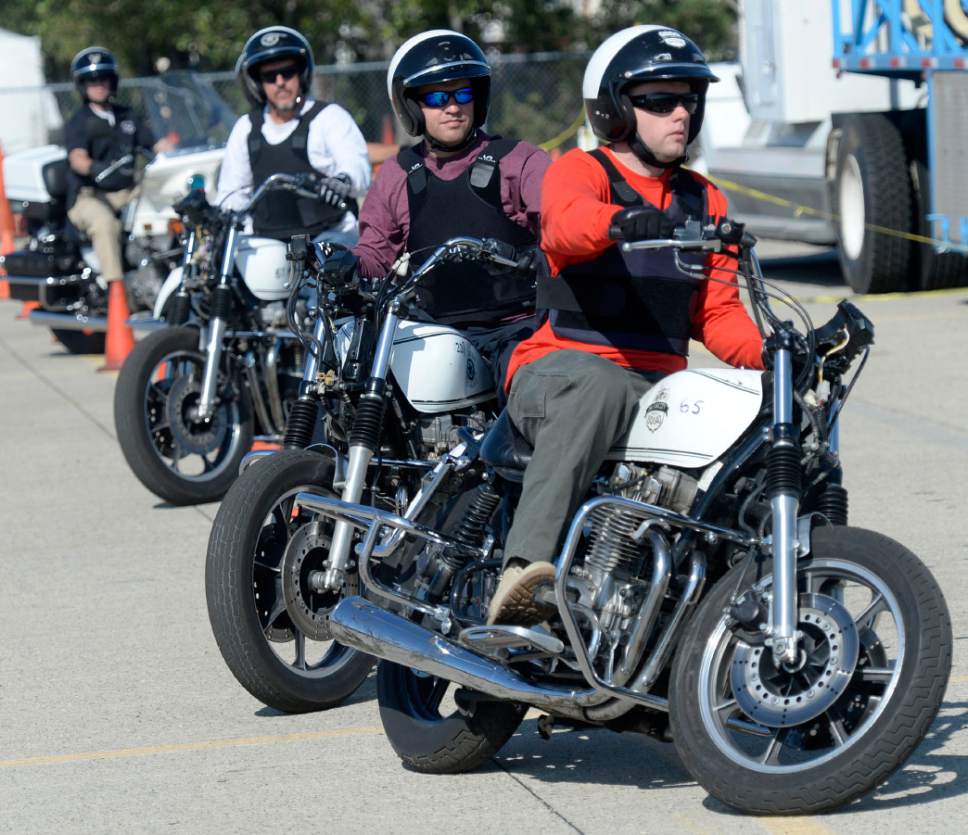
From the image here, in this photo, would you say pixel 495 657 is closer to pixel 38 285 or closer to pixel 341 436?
pixel 341 436

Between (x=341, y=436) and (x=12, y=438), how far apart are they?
550cm

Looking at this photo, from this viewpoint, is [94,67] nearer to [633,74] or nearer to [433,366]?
[433,366]

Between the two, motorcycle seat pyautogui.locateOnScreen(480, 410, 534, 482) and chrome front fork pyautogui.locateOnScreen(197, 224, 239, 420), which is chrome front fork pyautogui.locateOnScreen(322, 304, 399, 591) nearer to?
motorcycle seat pyautogui.locateOnScreen(480, 410, 534, 482)

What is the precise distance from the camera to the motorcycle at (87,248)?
42.5 feet

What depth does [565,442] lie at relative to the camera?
439 centimetres

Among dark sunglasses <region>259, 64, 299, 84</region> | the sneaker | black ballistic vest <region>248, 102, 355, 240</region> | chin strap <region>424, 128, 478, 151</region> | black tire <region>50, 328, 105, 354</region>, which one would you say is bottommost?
black tire <region>50, 328, 105, 354</region>

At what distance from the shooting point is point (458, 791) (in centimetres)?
473

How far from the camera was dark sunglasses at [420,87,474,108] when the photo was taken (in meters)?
6.08

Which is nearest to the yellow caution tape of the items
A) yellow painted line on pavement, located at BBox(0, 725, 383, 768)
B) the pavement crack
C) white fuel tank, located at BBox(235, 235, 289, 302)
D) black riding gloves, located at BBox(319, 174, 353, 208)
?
white fuel tank, located at BBox(235, 235, 289, 302)

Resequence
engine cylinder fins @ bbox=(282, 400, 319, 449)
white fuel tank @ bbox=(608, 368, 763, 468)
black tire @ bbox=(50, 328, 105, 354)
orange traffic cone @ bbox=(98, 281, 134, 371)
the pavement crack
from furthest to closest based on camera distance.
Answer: black tire @ bbox=(50, 328, 105, 354) → orange traffic cone @ bbox=(98, 281, 134, 371) → engine cylinder fins @ bbox=(282, 400, 319, 449) → the pavement crack → white fuel tank @ bbox=(608, 368, 763, 468)

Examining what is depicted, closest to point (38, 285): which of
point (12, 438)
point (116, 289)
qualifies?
point (116, 289)

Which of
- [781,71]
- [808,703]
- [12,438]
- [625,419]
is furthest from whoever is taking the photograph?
[781,71]

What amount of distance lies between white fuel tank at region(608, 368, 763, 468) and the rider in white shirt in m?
4.32

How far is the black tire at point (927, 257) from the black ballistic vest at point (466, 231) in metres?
8.15
